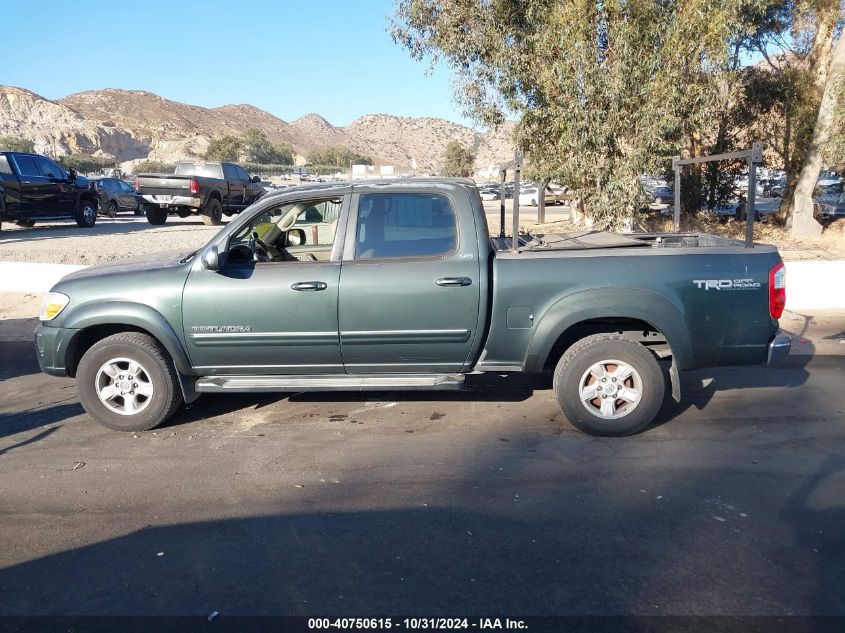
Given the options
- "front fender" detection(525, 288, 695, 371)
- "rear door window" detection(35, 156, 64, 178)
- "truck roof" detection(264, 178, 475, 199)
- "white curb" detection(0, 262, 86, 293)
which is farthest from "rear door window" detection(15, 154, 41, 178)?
"front fender" detection(525, 288, 695, 371)

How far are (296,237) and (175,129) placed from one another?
91.3m

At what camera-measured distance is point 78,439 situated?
17.9 ft

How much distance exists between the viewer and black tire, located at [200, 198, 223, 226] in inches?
845

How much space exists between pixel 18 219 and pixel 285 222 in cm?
1518

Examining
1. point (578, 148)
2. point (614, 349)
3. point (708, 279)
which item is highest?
point (578, 148)

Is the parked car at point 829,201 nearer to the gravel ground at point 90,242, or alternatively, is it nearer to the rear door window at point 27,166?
the gravel ground at point 90,242

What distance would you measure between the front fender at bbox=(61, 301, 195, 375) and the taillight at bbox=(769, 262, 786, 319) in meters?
4.34

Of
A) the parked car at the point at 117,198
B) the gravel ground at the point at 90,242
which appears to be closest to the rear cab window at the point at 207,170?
the gravel ground at the point at 90,242

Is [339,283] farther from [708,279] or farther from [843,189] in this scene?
[843,189]

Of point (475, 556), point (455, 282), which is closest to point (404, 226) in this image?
point (455, 282)

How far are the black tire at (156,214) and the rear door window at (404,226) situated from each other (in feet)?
61.1

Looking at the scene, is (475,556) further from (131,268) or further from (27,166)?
(27,166)

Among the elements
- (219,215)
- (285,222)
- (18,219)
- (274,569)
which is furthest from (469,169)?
(274,569)

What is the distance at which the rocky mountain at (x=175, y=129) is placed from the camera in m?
79.9
